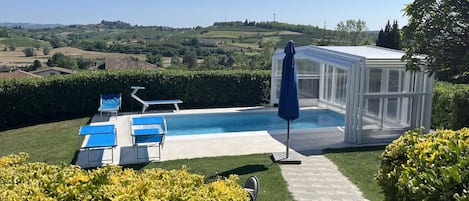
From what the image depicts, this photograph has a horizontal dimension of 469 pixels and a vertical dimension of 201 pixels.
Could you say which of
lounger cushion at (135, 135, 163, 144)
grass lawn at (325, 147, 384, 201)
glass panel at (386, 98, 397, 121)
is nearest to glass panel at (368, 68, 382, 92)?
glass panel at (386, 98, 397, 121)

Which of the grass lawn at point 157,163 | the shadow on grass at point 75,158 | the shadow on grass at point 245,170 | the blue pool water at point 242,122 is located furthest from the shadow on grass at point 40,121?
the shadow on grass at point 245,170

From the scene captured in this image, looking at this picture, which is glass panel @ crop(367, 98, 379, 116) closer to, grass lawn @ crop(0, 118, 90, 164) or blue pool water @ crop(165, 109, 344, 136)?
blue pool water @ crop(165, 109, 344, 136)

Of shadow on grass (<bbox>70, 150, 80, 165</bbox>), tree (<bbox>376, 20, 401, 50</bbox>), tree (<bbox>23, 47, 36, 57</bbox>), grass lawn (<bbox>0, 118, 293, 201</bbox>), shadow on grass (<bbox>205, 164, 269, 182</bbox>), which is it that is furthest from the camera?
tree (<bbox>23, 47, 36, 57</bbox>)

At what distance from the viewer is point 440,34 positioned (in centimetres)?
1143

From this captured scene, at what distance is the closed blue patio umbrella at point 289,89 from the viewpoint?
11188 mm

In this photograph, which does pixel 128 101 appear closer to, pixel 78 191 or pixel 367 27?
pixel 78 191

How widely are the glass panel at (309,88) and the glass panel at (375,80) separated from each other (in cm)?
689

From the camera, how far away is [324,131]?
14.9 metres

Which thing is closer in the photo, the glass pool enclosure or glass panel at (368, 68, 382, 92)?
the glass pool enclosure

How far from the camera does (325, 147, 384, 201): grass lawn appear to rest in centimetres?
898

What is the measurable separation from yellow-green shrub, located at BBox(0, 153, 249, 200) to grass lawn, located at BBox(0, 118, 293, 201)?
485 cm

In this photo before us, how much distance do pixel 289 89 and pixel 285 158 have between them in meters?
1.92

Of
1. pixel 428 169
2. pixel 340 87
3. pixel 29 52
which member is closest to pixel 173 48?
pixel 29 52

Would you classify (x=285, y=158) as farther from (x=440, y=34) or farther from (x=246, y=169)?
(x=440, y=34)
